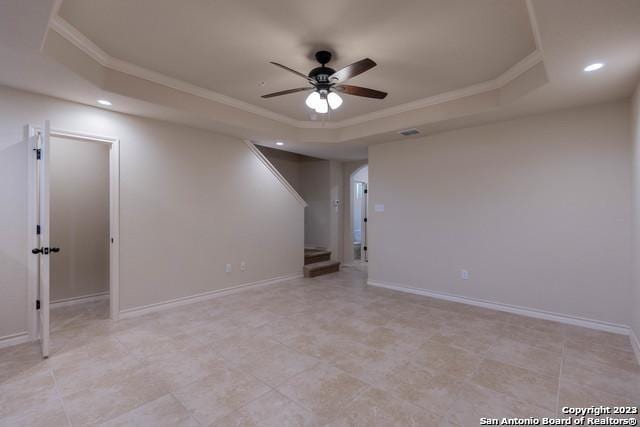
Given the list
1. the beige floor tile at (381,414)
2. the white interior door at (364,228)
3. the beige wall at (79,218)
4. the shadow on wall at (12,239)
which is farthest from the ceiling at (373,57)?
the white interior door at (364,228)

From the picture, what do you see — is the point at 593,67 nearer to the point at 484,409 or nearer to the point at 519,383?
the point at 519,383

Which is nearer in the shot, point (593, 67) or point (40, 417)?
point (40, 417)

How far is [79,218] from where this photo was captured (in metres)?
4.29

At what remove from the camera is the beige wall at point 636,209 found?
2691mm

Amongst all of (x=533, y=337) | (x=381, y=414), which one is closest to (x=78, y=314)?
(x=381, y=414)

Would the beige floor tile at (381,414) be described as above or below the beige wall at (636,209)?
below

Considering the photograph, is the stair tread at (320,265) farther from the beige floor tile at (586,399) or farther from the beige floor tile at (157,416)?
the beige floor tile at (586,399)

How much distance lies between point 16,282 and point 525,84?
17.5 feet

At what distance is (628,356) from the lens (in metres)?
2.65

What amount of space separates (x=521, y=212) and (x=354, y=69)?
2.83 m

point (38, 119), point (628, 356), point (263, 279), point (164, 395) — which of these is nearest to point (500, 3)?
point (628, 356)

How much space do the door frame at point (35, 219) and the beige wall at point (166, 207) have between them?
5cm

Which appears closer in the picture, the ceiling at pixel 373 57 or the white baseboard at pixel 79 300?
the ceiling at pixel 373 57

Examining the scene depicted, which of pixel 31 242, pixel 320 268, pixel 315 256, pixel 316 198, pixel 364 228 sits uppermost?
pixel 316 198
